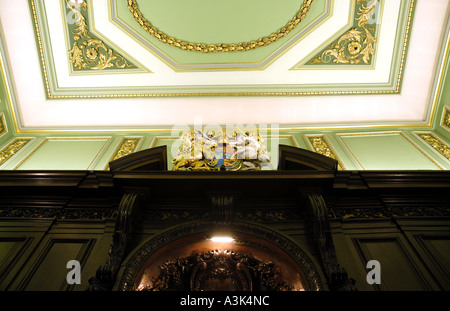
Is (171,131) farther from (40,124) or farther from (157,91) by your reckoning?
(40,124)

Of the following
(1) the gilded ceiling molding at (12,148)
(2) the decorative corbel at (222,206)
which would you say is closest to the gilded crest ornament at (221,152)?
(2) the decorative corbel at (222,206)

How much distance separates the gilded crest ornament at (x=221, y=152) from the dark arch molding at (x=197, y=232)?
0.94m

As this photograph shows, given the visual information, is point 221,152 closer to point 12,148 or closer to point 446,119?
point 12,148

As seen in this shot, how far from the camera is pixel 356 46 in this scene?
4.98 meters

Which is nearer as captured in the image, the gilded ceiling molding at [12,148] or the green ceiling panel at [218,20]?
the gilded ceiling molding at [12,148]

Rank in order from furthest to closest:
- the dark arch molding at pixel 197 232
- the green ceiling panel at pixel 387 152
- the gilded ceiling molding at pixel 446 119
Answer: the gilded ceiling molding at pixel 446 119 → the green ceiling panel at pixel 387 152 → the dark arch molding at pixel 197 232

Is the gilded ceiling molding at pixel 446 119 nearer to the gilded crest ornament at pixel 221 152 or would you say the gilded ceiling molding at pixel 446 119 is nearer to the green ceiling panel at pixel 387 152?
the green ceiling panel at pixel 387 152

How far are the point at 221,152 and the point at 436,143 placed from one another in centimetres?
303

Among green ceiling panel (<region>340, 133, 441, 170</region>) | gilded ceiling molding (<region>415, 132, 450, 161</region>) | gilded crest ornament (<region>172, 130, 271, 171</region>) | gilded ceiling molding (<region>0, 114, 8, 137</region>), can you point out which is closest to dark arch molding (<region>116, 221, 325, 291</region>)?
gilded crest ornament (<region>172, 130, 271, 171</region>)

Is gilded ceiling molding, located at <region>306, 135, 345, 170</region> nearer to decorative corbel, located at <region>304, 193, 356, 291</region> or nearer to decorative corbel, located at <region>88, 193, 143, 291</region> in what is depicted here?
decorative corbel, located at <region>304, 193, 356, 291</region>

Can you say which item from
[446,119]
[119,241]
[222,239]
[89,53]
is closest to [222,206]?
Result: [222,239]

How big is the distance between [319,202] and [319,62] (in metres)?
2.89

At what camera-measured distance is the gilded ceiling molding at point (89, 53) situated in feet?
16.0
